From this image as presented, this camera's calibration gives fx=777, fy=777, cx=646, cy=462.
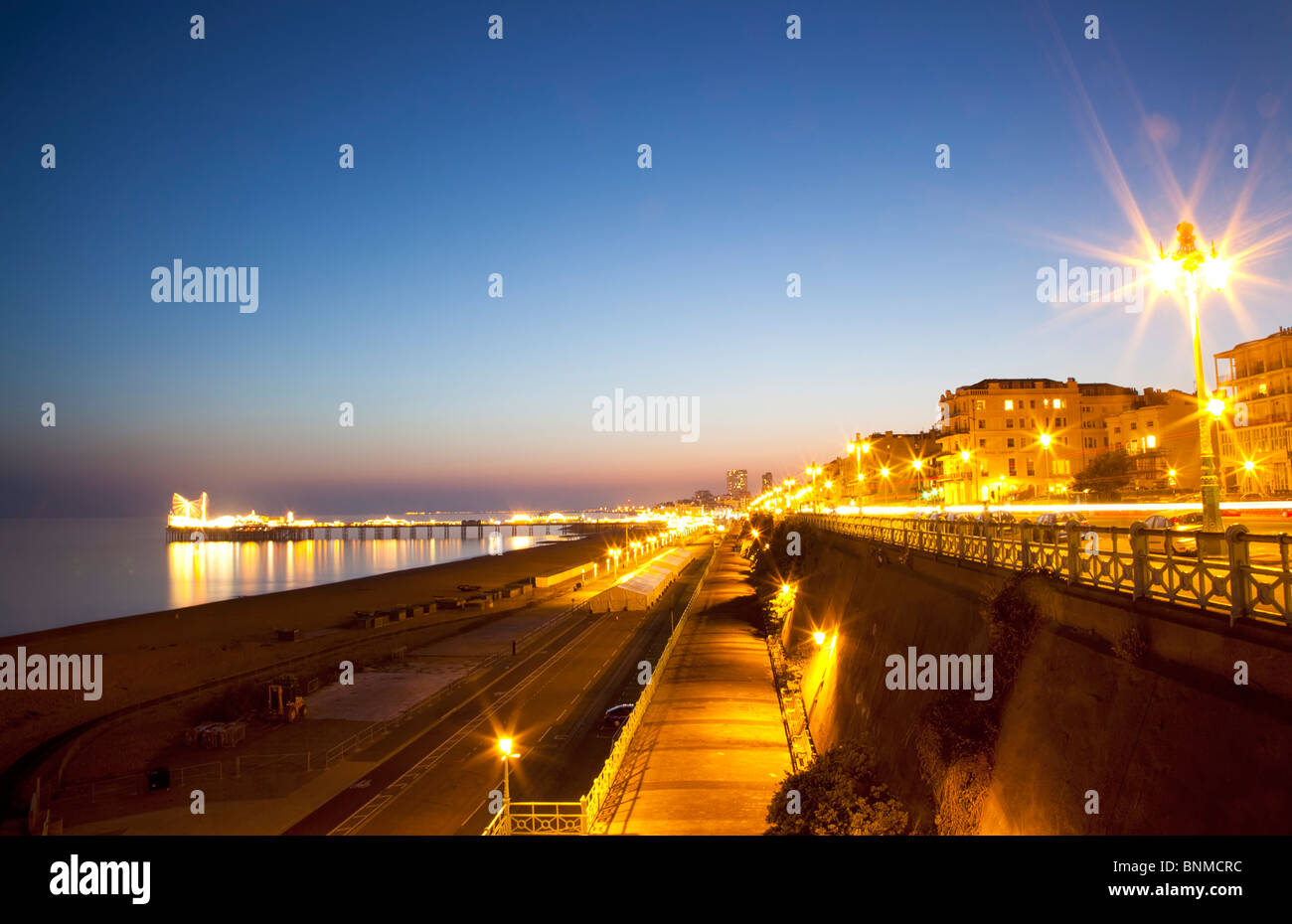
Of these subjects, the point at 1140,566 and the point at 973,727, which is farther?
the point at 973,727

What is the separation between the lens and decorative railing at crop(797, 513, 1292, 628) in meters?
7.41

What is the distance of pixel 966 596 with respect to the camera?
14578 mm

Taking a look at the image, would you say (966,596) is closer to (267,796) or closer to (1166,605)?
(1166,605)

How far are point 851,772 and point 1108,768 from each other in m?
6.00

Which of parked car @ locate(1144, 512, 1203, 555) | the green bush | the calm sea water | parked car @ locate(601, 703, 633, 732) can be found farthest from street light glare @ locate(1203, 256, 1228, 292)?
the calm sea water

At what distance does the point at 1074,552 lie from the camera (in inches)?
424

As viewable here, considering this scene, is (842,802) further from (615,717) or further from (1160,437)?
(1160,437)

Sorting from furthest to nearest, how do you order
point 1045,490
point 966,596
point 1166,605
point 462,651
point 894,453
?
point 894,453, point 1045,490, point 462,651, point 966,596, point 1166,605

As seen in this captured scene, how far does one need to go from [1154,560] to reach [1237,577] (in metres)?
2.18

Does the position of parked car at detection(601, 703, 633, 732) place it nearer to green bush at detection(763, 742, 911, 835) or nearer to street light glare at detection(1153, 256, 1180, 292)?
green bush at detection(763, 742, 911, 835)

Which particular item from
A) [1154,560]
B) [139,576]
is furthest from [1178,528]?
[139,576]

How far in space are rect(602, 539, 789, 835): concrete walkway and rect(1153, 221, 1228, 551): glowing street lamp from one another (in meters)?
10.1

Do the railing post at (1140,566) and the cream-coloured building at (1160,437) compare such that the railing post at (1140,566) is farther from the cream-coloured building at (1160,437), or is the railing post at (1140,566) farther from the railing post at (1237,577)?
the cream-coloured building at (1160,437)
